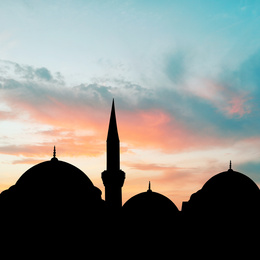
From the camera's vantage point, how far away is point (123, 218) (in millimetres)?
23281

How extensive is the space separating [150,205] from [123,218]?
196 cm

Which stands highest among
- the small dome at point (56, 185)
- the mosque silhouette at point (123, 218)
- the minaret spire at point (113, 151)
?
the minaret spire at point (113, 151)

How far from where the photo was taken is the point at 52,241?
60.2 feet

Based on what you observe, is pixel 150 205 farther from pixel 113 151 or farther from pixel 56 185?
pixel 56 185

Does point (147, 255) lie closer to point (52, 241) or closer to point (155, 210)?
point (155, 210)

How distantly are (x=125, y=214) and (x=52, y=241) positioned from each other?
20.5 ft

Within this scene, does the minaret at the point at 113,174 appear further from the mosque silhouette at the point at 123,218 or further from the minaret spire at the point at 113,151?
the mosque silhouette at the point at 123,218

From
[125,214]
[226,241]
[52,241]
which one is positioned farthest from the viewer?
[125,214]

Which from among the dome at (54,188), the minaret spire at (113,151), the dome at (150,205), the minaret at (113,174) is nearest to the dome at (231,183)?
the dome at (150,205)

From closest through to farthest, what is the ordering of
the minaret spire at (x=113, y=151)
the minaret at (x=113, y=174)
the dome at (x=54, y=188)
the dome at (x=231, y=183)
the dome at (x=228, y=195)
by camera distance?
1. the dome at (x=54, y=188)
2. the dome at (x=228, y=195)
3. the dome at (x=231, y=183)
4. the minaret at (x=113, y=174)
5. the minaret spire at (x=113, y=151)

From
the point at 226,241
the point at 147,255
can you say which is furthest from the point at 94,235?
the point at 226,241

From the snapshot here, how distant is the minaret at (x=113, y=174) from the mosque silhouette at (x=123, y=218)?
85 centimetres

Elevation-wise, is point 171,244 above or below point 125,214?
below

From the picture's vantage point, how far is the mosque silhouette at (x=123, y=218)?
1861 cm
